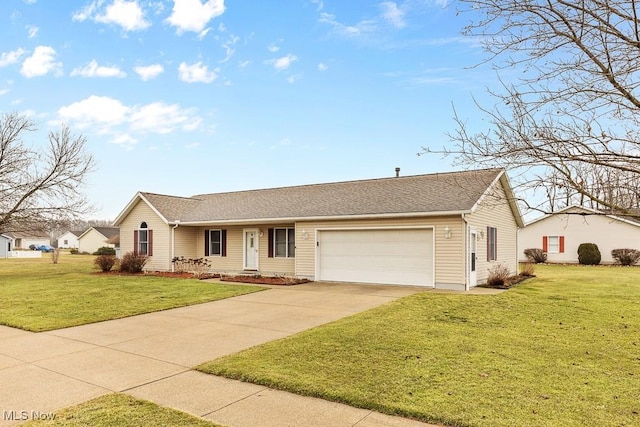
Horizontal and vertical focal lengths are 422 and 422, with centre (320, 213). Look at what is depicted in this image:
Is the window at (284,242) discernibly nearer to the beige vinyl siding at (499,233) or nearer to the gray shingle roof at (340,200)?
the gray shingle roof at (340,200)

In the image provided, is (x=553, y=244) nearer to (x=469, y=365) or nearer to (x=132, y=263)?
(x=132, y=263)

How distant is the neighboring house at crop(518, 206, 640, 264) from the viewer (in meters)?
27.3

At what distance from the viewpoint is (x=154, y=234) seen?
2180 cm

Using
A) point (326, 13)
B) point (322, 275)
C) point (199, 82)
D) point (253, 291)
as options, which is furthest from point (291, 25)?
point (322, 275)

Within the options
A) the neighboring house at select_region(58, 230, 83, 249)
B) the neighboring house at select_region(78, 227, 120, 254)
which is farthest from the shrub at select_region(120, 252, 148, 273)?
the neighboring house at select_region(58, 230, 83, 249)

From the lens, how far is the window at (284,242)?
18594 millimetres

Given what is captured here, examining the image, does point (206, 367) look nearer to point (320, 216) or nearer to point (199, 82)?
point (320, 216)

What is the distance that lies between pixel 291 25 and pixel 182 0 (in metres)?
3.55

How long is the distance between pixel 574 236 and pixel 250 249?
22617 mm

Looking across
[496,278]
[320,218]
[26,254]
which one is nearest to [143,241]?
[320,218]

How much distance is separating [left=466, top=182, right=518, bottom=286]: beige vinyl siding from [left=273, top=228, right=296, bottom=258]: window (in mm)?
7560

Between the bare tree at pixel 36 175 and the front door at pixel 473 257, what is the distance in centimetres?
2022

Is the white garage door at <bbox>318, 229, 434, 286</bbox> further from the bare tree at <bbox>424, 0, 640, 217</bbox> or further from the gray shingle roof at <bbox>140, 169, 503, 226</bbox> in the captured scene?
the bare tree at <bbox>424, 0, 640, 217</bbox>

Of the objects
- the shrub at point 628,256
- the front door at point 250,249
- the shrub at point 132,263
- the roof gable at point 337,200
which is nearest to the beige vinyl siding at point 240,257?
the front door at point 250,249
